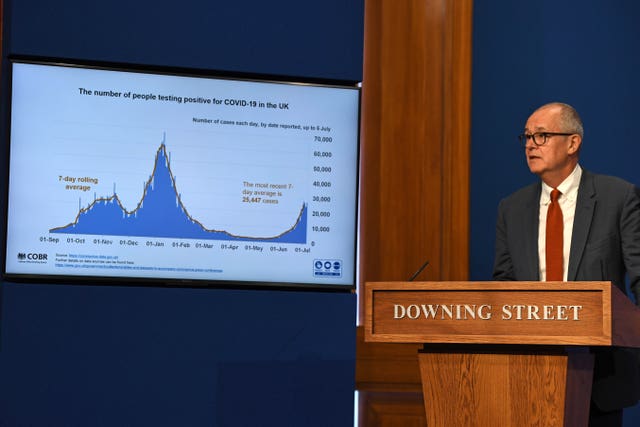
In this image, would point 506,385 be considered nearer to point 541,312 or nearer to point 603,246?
point 541,312

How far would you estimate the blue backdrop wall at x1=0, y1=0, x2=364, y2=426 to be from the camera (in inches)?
132

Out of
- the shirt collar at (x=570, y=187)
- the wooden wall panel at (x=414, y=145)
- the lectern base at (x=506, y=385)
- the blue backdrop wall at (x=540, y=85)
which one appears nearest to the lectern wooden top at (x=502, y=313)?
the lectern base at (x=506, y=385)

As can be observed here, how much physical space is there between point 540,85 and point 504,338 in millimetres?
2303

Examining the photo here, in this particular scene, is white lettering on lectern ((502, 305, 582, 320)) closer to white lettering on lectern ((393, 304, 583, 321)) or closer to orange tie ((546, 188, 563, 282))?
white lettering on lectern ((393, 304, 583, 321))

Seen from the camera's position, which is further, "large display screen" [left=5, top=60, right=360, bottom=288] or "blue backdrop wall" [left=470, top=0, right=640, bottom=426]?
"blue backdrop wall" [left=470, top=0, right=640, bottom=426]

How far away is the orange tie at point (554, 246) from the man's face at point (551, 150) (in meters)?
0.15

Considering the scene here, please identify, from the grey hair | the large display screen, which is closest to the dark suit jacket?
the grey hair

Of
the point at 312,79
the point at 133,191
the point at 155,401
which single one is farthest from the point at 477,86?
the point at 155,401

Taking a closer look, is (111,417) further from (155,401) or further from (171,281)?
(171,281)

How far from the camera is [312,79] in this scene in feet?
11.6

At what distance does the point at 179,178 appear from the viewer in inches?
134

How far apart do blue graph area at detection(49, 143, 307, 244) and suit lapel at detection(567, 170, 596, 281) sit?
3.84ft

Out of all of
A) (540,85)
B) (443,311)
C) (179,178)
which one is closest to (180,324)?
(179,178)

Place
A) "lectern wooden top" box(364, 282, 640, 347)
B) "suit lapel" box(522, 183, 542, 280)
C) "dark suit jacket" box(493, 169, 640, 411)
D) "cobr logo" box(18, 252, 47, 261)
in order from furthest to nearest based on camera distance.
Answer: "cobr logo" box(18, 252, 47, 261) → "suit lapel" box(522, 183, 542, 280) → "dark suit jacket" box(493, 169, 640, 411) → "lectern wooden top" box(364, 282, 640, 347)
